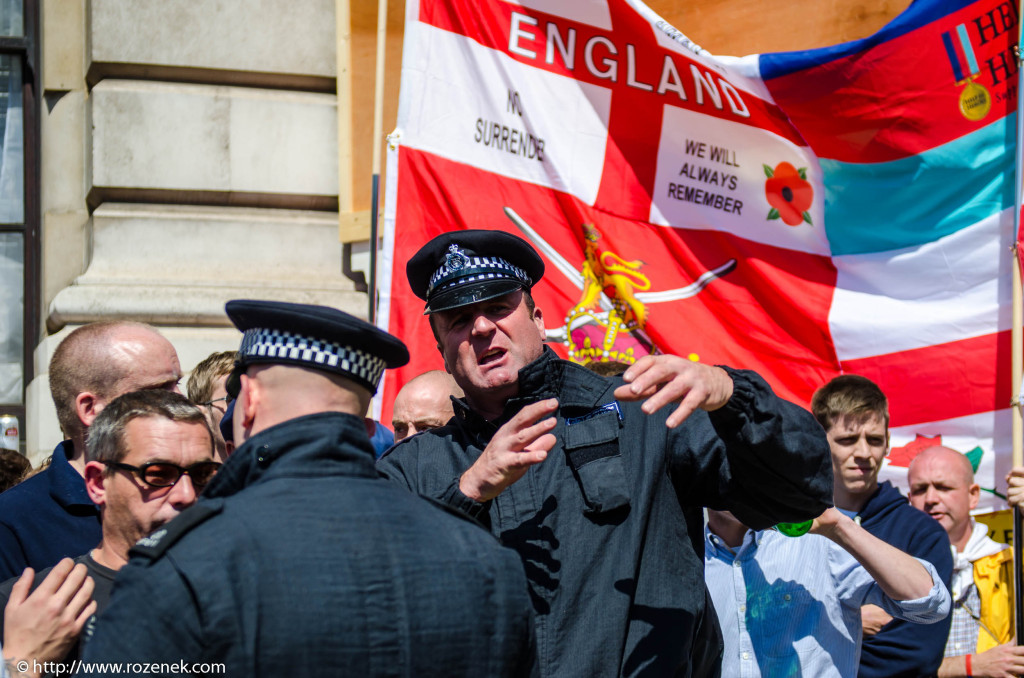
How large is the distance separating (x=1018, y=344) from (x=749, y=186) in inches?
59.1

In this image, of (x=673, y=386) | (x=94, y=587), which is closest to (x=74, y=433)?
(x=94, y=587)

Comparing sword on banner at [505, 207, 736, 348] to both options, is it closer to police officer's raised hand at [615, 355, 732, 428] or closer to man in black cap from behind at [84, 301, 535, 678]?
police officer's raised hand at [615, 355, 732, 428]

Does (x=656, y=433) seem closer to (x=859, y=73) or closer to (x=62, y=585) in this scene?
(x=62, y=585)

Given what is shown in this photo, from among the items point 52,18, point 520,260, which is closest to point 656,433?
point 520,260

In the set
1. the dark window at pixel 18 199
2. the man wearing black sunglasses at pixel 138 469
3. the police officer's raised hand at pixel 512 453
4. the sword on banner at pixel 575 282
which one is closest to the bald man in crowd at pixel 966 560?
the sword on banner at pixel 575 282

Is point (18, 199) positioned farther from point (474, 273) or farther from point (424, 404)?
point (474, 273)

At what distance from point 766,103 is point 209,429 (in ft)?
12.7

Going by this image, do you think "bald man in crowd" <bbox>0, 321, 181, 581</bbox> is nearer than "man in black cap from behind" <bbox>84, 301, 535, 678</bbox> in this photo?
No

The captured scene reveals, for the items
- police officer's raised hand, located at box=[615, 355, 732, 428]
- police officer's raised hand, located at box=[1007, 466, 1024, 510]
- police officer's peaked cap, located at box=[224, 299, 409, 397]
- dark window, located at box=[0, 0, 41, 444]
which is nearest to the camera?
police officer's peaked cap, located at box=[224, 299, 409, 397]

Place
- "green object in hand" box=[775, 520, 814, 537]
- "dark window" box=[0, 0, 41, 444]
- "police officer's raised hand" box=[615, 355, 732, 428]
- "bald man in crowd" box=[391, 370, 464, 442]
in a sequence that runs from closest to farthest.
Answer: "police officer's raised hand" box=[615, 355, 732, 428]
"green object in hand" box=[775, 520, 814, 537]
"bald man in crowd" box=[391, 370, 464, 442]
"dark window" box=[0, 0, 41, 444]

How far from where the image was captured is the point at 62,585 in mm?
2211

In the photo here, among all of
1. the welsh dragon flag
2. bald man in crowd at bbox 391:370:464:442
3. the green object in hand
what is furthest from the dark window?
the green object in hand

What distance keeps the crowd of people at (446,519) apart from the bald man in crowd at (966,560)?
2.56 feet

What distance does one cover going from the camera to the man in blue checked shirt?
133 inches
